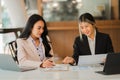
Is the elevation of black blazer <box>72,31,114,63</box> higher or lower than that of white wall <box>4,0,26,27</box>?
lower

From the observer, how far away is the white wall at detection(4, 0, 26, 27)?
162 inches

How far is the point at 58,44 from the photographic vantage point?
4191mm

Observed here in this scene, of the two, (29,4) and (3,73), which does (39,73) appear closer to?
(3,73)

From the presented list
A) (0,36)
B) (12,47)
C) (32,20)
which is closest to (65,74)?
(32,20)

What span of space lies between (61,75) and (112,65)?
0.42 m

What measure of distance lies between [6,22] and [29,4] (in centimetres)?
52

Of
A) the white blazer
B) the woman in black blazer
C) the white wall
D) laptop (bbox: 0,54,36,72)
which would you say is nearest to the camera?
laptop (bbox: 0,54,36,72)

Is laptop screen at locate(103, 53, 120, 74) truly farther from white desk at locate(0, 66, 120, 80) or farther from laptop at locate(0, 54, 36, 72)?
laptop at locate(0, 54, 36, 72)

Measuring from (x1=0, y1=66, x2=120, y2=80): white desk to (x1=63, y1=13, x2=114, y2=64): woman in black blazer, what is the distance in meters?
0.60

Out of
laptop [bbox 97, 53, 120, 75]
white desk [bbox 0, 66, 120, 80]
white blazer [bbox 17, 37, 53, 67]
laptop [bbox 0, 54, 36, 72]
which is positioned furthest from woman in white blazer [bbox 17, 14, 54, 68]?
laptop [bbox 97, 53, 120, 75]

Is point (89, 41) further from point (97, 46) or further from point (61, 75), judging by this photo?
point (61, 75)

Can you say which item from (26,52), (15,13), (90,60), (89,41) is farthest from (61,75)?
(15,13)

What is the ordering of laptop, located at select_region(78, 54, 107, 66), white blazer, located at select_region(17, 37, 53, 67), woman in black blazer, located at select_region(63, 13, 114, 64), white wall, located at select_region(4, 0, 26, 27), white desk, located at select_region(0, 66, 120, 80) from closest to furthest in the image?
1. white desk, located at select_region(0, 66, 120, 80)
2. laptop, located at select_region(78, 54, 107, 66)
3. white blazer, located at select_region(17, 37, 53, 67)
4. woman in black blazer, located at select_region(63, 13, 114, 64)
5. white wall, located at select_region(4, 0, 26, 27)

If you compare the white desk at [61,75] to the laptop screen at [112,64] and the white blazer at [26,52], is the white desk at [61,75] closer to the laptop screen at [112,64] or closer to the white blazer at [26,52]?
the laptop screen at [112,64]
